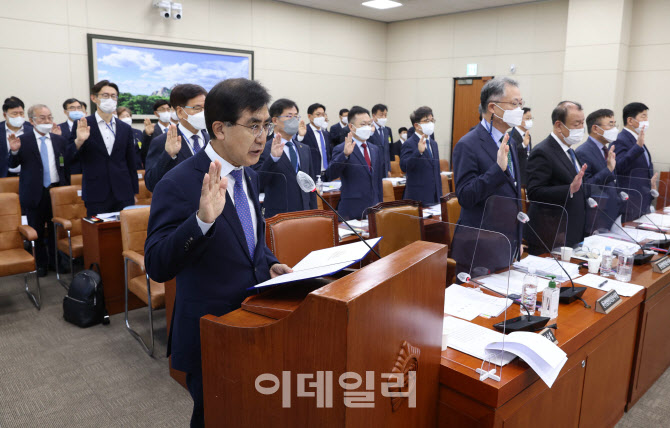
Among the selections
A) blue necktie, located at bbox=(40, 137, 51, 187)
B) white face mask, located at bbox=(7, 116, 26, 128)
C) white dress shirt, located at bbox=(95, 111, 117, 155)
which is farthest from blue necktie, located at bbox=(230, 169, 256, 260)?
white face mask, located at bbox=(7, 116, 26, 128)

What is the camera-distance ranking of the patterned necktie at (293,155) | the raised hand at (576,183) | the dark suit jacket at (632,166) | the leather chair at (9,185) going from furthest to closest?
the leather chair at (9,185) → the dark suit jacket at (632,166) → the patterned necktie at (293,155) → the raised hand at (576,183)

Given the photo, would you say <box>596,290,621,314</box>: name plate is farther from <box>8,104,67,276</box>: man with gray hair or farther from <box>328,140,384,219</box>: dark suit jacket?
<box>8,104,67,276</box>: man with gray hair

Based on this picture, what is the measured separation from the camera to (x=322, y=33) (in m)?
10.6

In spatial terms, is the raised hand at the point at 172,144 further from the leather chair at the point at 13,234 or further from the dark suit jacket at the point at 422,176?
the dark suit jacket at the point at 422,176

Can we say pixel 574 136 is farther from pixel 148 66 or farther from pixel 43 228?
pixel 148 66

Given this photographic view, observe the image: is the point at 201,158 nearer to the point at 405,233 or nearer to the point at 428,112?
the point at 405,233

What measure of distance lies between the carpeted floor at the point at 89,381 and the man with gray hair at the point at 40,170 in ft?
4.27

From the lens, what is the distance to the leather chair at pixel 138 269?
11.0ft

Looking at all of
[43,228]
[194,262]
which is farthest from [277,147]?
[43,228]

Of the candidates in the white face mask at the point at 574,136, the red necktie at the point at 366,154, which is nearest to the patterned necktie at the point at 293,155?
the red necktie at the point at 366,154

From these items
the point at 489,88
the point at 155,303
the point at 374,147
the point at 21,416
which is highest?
the point at 489,88

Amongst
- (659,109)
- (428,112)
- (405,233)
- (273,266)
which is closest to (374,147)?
(428,112)

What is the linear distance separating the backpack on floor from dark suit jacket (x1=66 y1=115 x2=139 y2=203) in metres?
0.99

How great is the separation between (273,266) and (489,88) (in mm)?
1812
